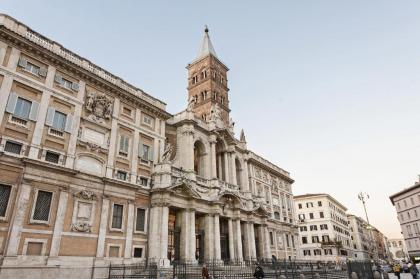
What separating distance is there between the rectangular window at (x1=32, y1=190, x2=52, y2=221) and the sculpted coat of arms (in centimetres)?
690

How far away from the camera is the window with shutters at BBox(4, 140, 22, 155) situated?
1782 centimetres

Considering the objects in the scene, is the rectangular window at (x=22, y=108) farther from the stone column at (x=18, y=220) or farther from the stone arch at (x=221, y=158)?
the stone arch at (x=221, y=158)

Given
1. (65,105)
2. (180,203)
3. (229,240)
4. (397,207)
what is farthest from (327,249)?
(65,105)

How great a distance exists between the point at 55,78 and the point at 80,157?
6.19m

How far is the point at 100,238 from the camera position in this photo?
20844 mm

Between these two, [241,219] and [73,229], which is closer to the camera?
[73,229]

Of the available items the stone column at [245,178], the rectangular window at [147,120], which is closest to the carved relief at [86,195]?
the rectangular window at [147,120]

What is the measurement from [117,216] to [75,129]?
7423 millimetres

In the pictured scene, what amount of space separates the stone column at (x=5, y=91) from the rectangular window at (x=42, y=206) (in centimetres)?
525

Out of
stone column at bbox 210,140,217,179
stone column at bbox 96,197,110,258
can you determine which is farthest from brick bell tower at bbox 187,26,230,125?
stone column at bbox 96,197,110,258

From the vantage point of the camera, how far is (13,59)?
63.2ft

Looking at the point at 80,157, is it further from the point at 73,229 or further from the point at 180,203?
the point at 180,203

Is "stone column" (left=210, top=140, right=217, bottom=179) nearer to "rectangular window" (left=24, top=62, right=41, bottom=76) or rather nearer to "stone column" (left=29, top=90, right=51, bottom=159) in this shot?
"stone column" (left=29, top=90, right=51, bottom=159)

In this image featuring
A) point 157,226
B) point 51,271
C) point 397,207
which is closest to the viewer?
point 51,271
